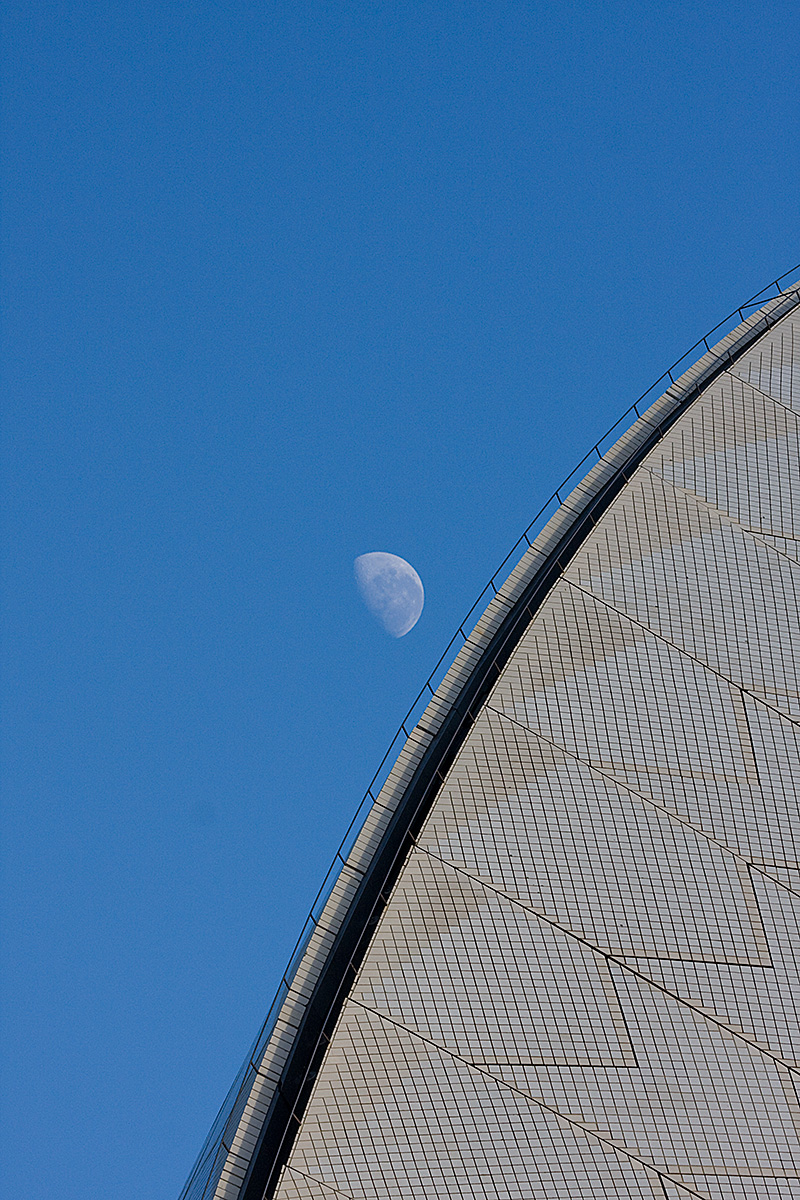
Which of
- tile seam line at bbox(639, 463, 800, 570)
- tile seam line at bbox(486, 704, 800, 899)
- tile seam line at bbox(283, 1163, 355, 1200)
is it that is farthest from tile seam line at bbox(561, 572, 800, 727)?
tile seam line at bbox(283, 1163, 355, 1200)

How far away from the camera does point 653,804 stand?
71.5 feet

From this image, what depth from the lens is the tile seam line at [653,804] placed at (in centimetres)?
2164

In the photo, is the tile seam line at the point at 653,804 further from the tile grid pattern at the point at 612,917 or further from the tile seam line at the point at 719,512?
the tile seam line at the point at 719,512

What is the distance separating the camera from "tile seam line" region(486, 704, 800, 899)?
852 inches

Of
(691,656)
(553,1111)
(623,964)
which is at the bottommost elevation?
(553,1111)

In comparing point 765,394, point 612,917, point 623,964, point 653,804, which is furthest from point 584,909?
point 765,394

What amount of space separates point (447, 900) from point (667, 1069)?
5118 millimetres

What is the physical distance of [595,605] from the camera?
2331 cm

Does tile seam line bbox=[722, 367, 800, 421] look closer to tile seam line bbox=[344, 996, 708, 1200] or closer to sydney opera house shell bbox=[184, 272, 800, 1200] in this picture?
sydney opera house shell bbox=[184, 272, 800, 1200]

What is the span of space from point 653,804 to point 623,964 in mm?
3337

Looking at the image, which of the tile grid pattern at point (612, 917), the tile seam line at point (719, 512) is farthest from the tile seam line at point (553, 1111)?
the tile seam line at point (719, 512)

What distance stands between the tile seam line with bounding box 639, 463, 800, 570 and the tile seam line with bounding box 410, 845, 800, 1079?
34.2 ft

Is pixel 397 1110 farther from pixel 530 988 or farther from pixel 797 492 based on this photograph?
pixel 797 492

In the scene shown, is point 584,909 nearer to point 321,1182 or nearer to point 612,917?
point 612,917
